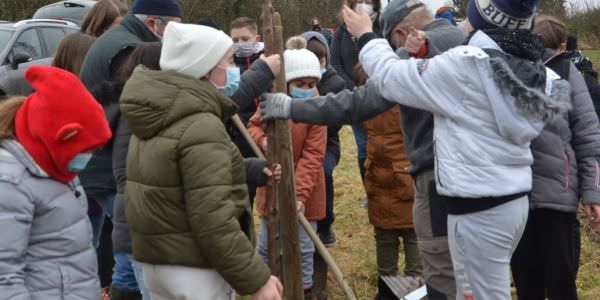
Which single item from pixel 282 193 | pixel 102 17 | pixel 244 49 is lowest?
pixel 282 193

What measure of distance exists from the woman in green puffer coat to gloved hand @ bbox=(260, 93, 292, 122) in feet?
1.81

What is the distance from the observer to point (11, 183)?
2156 millimetres

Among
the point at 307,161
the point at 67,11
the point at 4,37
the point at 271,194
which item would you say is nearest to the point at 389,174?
the point at 307,161

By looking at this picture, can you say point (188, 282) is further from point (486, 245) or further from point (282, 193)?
point (486, 245)

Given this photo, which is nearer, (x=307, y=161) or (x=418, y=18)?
(x=418, y=18)

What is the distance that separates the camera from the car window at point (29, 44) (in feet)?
34.8

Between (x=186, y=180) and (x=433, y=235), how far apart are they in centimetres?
129

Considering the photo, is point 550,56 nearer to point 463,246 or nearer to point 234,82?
point 463,246

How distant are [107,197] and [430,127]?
5.82 ft

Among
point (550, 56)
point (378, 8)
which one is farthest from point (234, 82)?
point (378, 8)

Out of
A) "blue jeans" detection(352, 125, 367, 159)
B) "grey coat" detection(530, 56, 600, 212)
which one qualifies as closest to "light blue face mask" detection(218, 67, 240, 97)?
"grey coat" detection(530, 56, 600, 212)

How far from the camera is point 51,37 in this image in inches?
452

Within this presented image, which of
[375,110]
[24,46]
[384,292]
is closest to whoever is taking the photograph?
[375,110]

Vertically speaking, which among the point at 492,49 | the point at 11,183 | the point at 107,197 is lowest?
the point at 107,197
